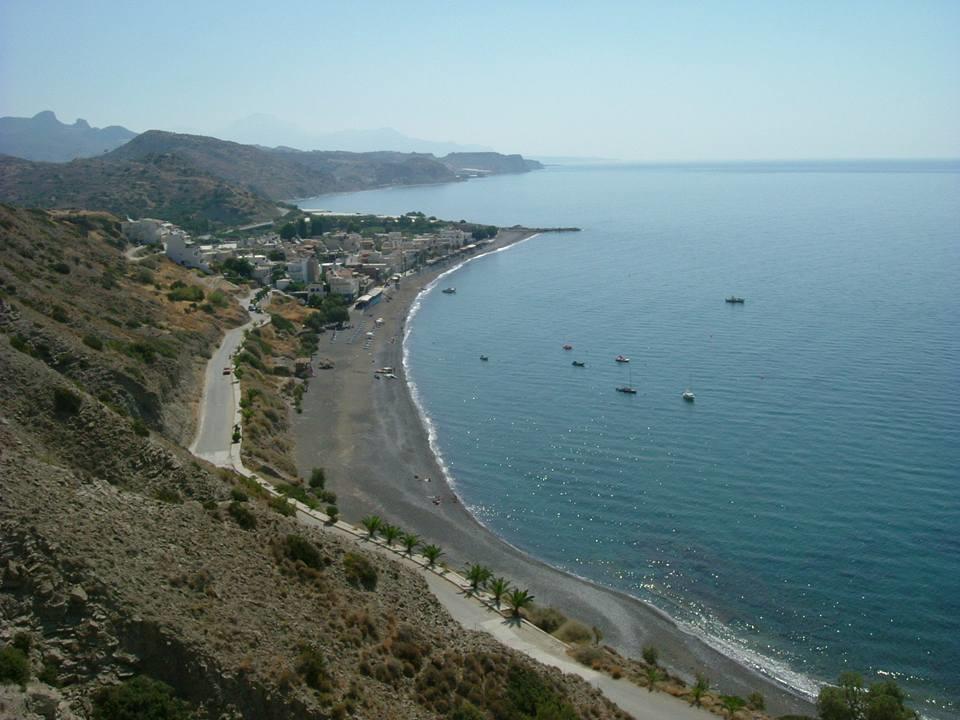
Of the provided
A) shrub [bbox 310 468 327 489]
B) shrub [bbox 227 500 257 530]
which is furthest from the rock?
shrub [bbox 310 468 327 489]

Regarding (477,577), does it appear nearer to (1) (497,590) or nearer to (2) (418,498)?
(1) (497,590)

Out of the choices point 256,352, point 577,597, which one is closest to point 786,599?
point 577,597

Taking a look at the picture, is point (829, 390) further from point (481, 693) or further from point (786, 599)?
point (481, 693)

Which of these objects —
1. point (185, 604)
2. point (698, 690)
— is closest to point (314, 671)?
point (185, 604)

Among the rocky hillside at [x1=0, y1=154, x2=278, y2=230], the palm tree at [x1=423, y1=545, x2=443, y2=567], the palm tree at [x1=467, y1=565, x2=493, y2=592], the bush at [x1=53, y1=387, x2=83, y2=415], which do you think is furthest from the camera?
the rocky hillside at [x1=0, y1=154, x2=278, y2=230]

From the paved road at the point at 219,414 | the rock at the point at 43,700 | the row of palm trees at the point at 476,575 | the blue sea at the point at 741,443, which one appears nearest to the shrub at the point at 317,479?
the paved road at the point at 219,414

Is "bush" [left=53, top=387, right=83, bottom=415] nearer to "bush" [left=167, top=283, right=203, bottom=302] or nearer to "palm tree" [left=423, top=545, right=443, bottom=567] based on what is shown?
"palm tree" [left=423, top=545, right=443, bottom=567]
